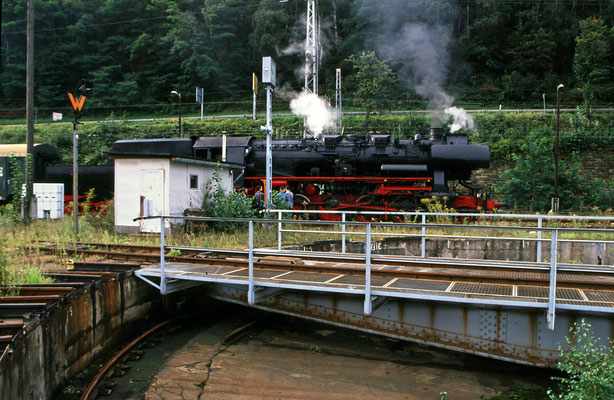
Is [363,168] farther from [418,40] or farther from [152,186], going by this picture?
[418,40]

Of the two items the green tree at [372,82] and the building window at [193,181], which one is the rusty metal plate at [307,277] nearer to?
the building window at [193,181]

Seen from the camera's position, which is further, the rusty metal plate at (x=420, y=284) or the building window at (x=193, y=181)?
the building window at (x=193, y=181)

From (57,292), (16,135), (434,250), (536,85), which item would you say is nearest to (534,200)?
(434,250)

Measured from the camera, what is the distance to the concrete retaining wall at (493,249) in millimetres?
12609

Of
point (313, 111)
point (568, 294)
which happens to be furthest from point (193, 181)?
point (313, 111)

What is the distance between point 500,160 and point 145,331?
29192 millimetres

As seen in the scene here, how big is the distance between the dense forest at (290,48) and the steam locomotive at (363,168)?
29.2m

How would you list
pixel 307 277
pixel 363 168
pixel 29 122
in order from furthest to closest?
pixel 363 168 → pixel 29 122 → pixel 307 277

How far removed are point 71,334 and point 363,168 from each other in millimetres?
12733

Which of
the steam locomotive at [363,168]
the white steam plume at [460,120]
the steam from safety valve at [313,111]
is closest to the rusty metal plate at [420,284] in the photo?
the steam locomotive at [363,168]

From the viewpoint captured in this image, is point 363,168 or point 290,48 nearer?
point 363,168

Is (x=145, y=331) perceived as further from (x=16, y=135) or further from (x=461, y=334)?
(x=16, y=135)

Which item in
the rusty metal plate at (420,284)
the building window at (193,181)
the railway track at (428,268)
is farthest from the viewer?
the building window at (193,181)

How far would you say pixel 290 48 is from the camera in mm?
54750
